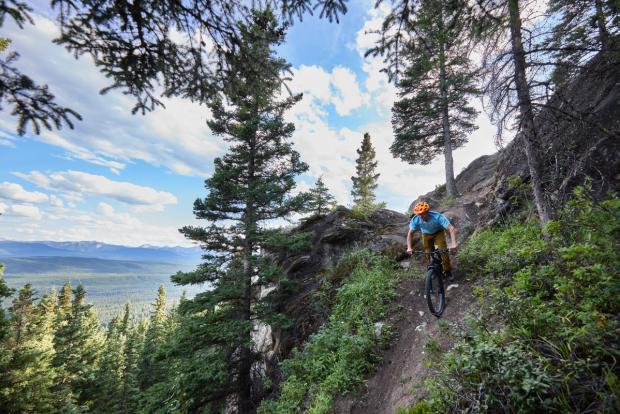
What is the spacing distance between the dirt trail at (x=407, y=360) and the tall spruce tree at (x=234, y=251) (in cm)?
529

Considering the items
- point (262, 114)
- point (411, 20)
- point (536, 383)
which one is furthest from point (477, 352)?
point (262, 114)

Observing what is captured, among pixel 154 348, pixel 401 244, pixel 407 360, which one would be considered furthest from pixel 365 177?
pixel 154 348

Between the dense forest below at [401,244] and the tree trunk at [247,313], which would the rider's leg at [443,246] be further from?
the tree trunk at [247,313]

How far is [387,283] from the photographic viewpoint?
9242 millimetres

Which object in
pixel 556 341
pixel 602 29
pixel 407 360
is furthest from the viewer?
pixel 407 360

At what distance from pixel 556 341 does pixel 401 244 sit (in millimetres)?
8467

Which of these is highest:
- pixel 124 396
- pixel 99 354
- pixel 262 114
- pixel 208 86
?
pixel 262 114

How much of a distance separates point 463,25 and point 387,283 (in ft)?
24.4

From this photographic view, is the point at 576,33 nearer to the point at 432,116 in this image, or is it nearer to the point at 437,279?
the point at 437,279

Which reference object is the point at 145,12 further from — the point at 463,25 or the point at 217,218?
the point at 217,218

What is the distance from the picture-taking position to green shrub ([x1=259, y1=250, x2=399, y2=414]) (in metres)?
6.55

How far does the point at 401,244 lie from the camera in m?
11.7

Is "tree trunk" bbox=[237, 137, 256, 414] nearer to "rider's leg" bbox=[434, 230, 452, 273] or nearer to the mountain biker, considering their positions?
the mountain biker

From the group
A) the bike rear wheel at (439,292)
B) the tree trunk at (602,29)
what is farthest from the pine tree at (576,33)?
the bike rear wheel at (439,292)
